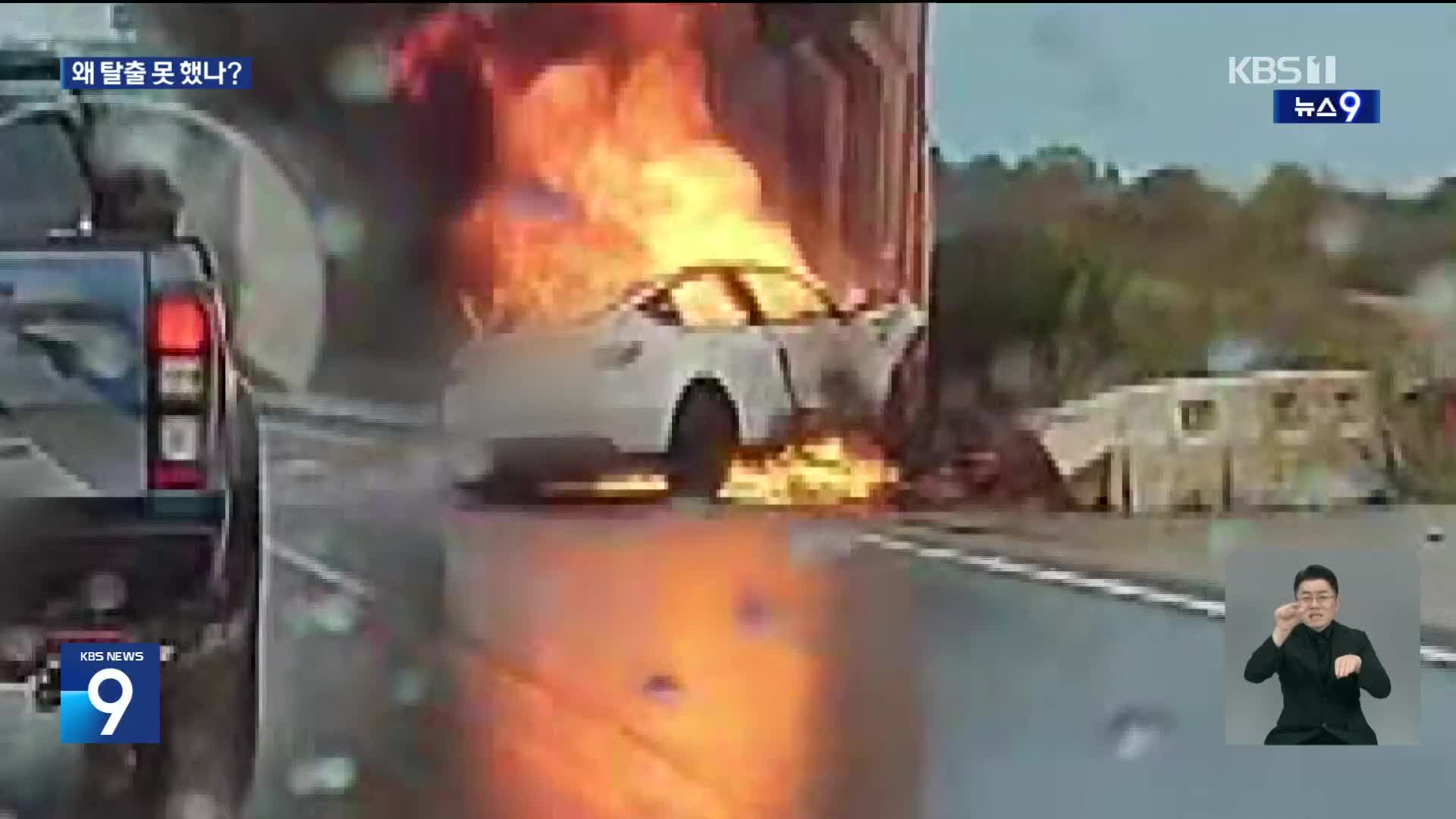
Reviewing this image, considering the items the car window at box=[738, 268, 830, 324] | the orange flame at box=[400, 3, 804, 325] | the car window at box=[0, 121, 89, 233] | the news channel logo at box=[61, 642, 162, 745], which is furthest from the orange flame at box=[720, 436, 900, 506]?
the car window at box=[0, 121, 89, 233]

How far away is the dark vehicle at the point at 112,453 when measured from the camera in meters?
3.54

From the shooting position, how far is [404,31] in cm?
415

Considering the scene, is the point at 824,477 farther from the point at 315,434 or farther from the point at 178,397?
the point at 178,397

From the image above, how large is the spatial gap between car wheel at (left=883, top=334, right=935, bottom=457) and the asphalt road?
0.62 ft

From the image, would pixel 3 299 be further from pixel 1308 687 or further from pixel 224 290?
pixel 1308 687

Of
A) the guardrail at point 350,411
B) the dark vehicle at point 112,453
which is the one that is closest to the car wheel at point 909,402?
the guardrail at point 350,411

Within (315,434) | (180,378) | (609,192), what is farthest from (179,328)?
(609,192)

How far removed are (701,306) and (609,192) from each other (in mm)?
275

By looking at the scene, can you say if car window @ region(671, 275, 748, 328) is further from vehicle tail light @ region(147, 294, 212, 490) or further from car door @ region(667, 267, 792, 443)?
vehicle tail light @ region(147, 294, 212, 490)

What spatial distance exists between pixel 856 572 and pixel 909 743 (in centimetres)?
32

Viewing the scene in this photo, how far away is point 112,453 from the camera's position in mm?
3537

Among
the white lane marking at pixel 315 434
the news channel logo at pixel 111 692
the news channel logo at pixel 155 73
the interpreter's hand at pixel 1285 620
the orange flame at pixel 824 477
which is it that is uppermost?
the news channel logo at pixel 155 73

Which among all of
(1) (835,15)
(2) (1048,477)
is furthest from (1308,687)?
(1) (835,15)

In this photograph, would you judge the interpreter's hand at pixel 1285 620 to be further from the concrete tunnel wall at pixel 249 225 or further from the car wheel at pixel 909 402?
the concrete tunnel wall at pixel 249 225
